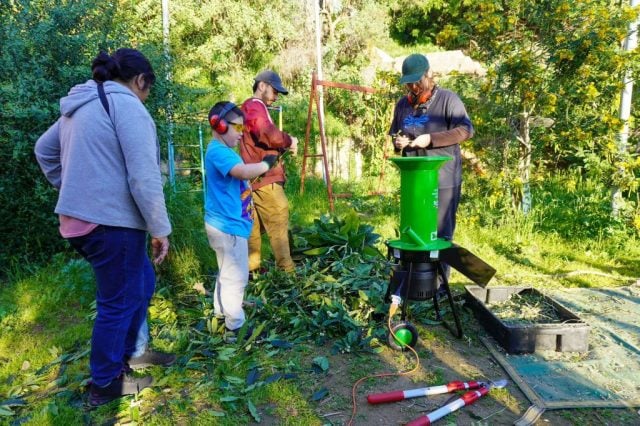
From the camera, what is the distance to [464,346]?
3354 mm

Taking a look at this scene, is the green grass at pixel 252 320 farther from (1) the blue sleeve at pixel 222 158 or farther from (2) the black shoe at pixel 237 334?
(1) the blue sleeve at pixel 222 158

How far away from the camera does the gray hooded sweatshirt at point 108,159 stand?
7.55 ft

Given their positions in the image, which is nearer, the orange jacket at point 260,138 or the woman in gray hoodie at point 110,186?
the woman in gray hoodie at point 110,186

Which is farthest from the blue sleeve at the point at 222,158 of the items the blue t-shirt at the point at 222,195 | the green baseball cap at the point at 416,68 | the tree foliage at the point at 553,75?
the tree foliage at the point at 553,75

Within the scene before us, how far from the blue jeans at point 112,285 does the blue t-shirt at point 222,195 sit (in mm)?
611

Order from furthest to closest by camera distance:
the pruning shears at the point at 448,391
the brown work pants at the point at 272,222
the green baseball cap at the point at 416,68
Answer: the brown work pants at the point at 272,222
the green baseball cap at the point at 416,68
the pruning shears at the point at 448,391

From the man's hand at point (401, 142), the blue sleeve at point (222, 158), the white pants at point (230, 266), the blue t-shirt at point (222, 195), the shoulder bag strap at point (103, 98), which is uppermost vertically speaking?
the shoulder bag strap at point (103, 98)

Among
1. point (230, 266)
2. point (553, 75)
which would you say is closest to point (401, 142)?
point (230, 266)

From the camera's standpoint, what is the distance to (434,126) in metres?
3.70

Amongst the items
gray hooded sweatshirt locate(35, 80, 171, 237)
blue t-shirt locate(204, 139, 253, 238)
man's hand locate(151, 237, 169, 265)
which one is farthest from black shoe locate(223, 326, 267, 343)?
gray hooded sweatshirt locate(35, 80, 171, 237)

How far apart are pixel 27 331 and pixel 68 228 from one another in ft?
6.60

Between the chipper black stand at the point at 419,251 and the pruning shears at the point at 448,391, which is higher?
the chipper black stand at the point at 419,251

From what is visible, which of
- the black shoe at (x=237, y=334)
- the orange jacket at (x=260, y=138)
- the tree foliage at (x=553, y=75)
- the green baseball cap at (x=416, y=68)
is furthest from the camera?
the tree foliage at (x=553, y=75)

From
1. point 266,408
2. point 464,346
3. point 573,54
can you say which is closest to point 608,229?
point 573,54
